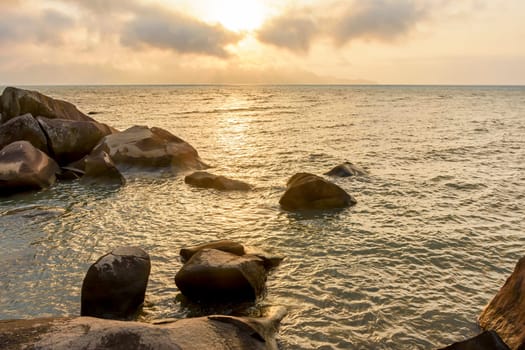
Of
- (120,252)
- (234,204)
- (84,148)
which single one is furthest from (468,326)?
(84,148)

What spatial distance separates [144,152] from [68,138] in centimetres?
326

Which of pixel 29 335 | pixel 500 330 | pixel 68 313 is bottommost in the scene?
pixel 68 313

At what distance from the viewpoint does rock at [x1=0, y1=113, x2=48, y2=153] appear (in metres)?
16.5

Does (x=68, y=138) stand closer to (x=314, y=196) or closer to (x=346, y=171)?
(x=314, y=196)

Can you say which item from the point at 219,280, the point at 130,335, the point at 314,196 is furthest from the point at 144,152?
the point at 130,335

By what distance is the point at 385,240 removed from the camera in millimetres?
9758

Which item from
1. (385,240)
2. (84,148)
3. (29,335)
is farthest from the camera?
(84,148)

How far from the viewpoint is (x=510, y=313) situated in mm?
5707

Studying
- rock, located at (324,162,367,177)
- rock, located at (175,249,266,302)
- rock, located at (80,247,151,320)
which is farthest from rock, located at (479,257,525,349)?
rock, located at (324,162,367,177)

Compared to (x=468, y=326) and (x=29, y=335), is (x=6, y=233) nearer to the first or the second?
(x=29, y=335)

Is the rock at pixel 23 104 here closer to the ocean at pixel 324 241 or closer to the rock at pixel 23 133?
the rock at pixel 23 133

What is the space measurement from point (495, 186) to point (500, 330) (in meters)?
10.8

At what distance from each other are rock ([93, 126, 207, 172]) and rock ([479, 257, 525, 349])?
1392 centimetres

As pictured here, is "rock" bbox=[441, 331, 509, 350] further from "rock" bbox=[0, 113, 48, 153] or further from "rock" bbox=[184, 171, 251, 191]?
"rock" bbox=[0, 113, 48, 153]
